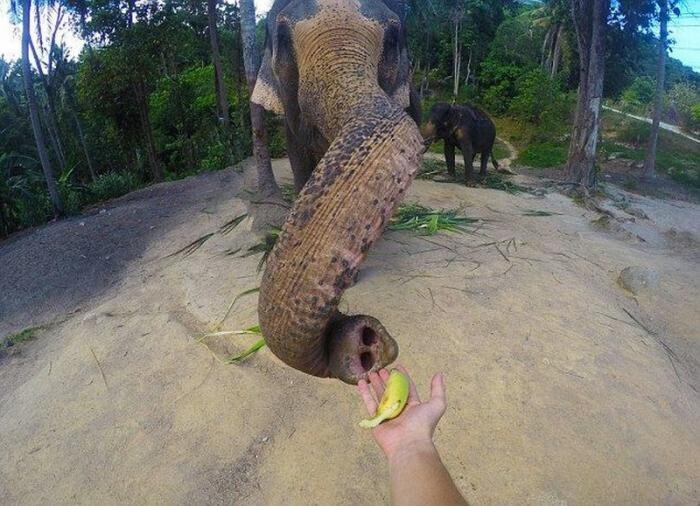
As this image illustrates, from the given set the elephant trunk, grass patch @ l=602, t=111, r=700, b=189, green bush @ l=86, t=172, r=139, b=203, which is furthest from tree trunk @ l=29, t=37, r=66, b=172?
the elephant trunk

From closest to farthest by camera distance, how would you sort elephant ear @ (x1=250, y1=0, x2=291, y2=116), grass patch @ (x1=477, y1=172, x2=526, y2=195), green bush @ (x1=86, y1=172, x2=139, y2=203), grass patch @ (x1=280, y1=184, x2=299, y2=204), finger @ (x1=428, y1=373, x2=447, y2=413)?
1. finger @ (x1=428, y1=373, x2=447, y2=413)
2. elephant ear @ (x1=250, y1=0, x2=291, y2=116)
3. grass patch @ (x1=280, y1=184, x2=299, y2=204)
4. grass patch @ (x1=477, y1=172, x2=526, y2=195)
5. green bush @ (x1=86, y1=172, x2=139, y2=203)

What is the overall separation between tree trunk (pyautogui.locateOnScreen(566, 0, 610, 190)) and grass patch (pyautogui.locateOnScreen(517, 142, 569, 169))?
5302 mm

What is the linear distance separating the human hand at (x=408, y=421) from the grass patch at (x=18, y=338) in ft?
14.5

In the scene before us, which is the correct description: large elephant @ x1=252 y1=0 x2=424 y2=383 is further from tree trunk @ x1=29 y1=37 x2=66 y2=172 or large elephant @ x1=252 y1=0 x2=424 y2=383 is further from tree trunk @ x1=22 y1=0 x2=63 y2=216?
tree trunk @ x1=29 y1=37 x2=66 y2=172

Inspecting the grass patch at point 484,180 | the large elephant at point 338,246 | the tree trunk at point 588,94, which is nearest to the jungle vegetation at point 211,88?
the tree trunk at point 588,94

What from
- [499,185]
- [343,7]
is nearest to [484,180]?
[499,185]

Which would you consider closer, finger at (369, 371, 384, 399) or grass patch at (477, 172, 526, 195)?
finger at (369, 371, 384, 399)

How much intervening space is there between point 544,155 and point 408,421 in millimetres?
18066

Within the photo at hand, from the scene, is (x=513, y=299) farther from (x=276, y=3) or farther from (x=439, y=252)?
(x=276, y=3)

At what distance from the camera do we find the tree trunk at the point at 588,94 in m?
10.7

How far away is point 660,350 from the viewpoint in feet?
11.2

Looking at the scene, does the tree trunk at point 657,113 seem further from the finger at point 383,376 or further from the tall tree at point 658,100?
the finger at point 383,376

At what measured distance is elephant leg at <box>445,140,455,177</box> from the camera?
9.70 meters

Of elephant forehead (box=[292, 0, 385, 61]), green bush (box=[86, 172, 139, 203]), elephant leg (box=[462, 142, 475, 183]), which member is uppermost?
elephant forehead (box=[292, 0, 385, 61])
